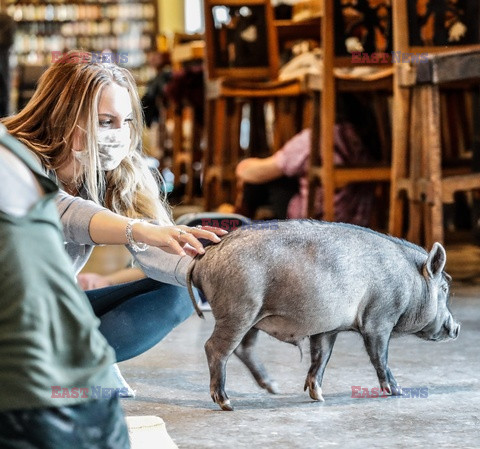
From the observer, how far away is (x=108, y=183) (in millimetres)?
2234

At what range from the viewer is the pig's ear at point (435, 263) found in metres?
2.18

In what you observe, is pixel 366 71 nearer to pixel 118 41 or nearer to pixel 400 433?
pixel 400 433

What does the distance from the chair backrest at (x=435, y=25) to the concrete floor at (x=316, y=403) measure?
158 centimetres

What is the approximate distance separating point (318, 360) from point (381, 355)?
0.14 m

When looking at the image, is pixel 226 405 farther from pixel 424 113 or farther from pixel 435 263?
pixel 424 113

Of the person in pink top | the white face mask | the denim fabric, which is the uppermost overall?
the white face mask

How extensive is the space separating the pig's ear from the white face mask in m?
Answer: 0.66

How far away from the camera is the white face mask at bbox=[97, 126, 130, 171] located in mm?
2137

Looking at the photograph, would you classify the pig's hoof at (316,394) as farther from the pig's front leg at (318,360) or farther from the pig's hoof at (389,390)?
the pig's hoof at (389,390)

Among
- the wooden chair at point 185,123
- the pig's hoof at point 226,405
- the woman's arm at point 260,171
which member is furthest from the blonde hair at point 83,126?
the wooden chair at point 185,123

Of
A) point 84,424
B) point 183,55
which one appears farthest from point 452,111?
point 84,424

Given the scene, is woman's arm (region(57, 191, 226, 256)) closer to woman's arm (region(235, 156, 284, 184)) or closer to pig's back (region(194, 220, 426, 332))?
pig's back (region(194, 220, 426, 332))

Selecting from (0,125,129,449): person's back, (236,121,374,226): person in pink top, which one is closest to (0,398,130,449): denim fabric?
(0,125,129,449): person's back

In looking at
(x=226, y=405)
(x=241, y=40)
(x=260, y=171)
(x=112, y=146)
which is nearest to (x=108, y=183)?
(x=112, y=146)
